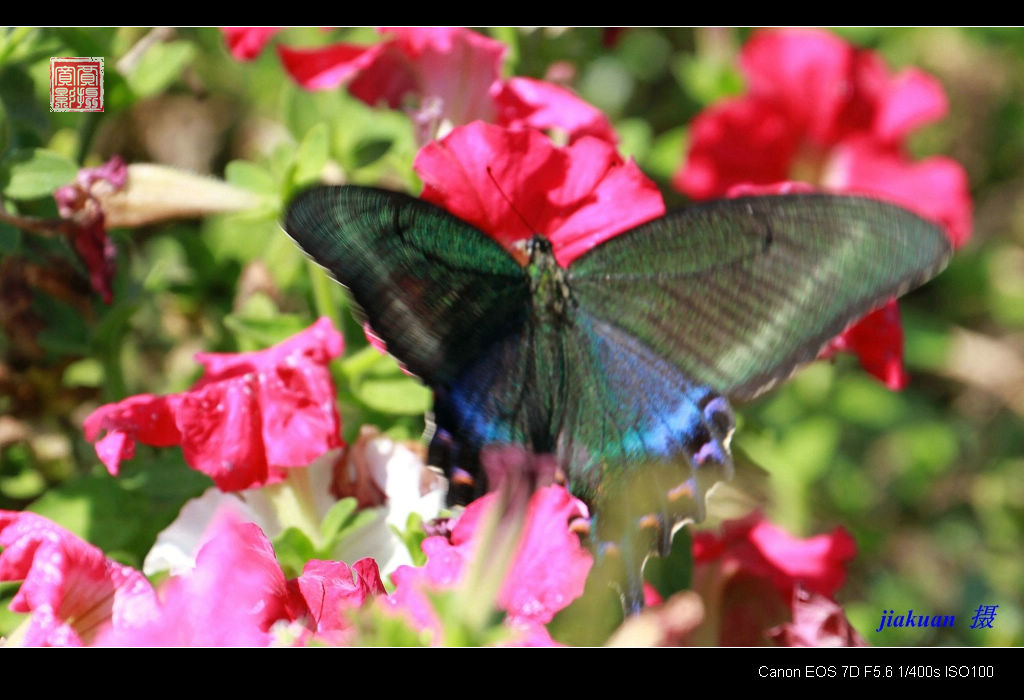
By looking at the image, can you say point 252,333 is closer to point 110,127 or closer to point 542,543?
point 542,543

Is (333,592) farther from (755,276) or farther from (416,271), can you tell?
(755,276)

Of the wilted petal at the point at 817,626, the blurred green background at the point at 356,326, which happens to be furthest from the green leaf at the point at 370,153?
the wilted petal at the point at 817,626

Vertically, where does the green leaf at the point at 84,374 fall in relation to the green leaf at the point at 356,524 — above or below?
below

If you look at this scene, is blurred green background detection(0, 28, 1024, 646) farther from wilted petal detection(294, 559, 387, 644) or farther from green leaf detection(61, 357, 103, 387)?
wilted petal detection(294, 559, 387, 644)

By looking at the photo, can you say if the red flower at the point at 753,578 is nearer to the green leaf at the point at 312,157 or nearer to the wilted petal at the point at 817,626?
the wilted petal at the point at 817,626

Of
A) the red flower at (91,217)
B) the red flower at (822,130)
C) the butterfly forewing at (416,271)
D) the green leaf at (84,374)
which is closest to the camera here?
the butterfly forewing at (416,271)

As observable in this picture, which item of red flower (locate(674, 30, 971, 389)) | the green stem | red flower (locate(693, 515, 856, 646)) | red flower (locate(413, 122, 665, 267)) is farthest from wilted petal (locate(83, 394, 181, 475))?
red flower (locate(674, 30, 971, 389))

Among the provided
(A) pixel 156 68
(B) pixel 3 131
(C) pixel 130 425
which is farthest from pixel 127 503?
(A) pixel 156 68
